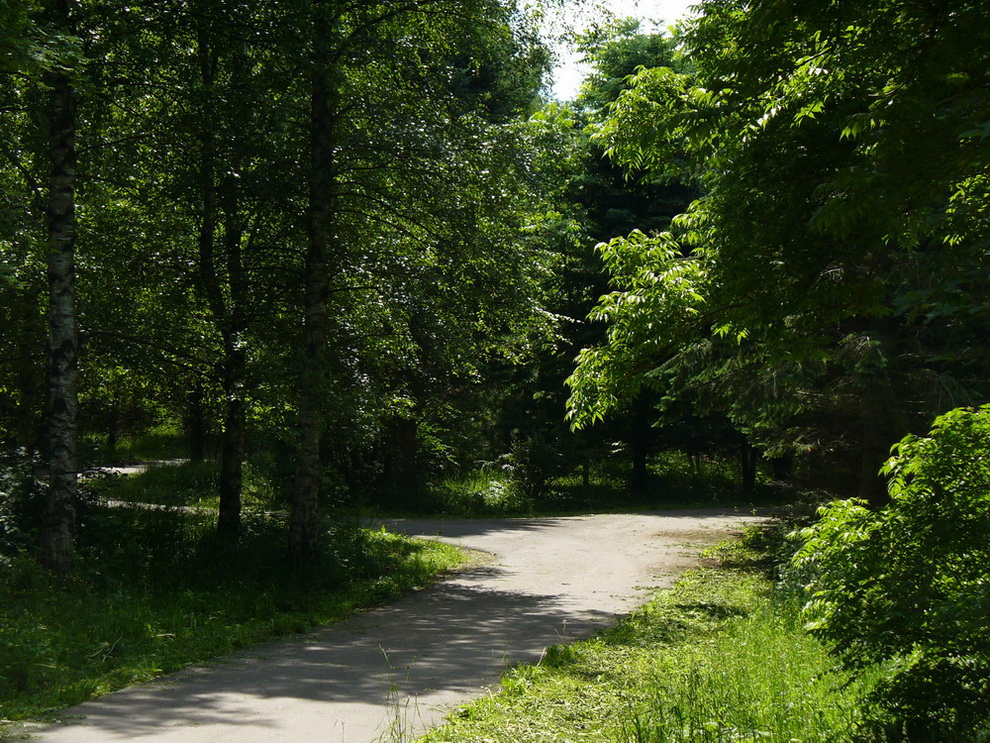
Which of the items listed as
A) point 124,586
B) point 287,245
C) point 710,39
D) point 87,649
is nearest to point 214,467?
point 287,245

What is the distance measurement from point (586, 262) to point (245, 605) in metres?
18.9

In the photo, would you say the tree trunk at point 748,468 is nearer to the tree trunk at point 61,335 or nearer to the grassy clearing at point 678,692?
the grassy clearing at point 678,692

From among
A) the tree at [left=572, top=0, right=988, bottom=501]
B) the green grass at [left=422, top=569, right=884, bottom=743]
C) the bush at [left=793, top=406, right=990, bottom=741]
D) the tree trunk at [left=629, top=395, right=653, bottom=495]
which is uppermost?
the tree at [left=572, top=0, right=988, bottom=501]

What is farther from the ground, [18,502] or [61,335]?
[61,335]

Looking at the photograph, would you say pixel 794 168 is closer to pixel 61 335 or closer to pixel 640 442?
pixel 61 335

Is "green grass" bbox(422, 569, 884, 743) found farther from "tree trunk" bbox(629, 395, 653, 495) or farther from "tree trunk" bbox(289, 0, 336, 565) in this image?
"tree trunk" bbox(629, 395, 653, 495)

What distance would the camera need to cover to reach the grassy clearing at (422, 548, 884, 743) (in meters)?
5.87

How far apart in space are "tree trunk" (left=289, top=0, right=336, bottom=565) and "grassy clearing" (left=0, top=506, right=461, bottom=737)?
0.54 metres

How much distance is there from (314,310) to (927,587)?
9225mm

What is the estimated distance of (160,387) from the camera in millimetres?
14820

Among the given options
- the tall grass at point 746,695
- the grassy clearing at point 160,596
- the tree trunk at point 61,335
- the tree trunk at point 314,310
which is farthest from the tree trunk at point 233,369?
the tall grass at point 746,695

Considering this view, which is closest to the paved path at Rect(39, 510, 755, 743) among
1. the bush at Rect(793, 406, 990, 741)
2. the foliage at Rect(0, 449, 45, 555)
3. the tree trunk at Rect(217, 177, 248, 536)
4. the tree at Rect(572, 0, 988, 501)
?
the tree at Rect(572, 0, 988, 501)

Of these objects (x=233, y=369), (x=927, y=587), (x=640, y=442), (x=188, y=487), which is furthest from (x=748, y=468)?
(x=927, y=587)

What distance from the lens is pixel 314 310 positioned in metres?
12.8
